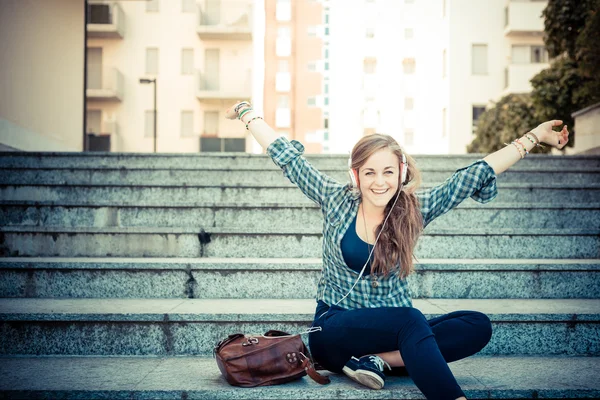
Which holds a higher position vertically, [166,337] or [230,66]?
[230,66]

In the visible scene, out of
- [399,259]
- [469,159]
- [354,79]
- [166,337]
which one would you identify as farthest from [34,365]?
[354,79]

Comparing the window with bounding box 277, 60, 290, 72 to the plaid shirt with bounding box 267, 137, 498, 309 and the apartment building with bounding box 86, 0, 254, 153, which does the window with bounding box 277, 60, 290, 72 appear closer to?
the apartment building with bounding box 86, 0, 254, 153

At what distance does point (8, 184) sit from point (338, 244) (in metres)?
3.46

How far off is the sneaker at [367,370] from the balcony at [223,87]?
21.6m

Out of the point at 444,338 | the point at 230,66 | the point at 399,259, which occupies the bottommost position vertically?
the point at 444,338

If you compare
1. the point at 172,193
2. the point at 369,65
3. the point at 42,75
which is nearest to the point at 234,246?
the point at 172,193

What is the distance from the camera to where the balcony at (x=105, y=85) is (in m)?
23.0

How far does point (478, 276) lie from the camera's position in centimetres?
348

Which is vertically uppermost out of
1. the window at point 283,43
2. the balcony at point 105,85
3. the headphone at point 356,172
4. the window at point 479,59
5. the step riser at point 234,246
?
the window at point 283,43

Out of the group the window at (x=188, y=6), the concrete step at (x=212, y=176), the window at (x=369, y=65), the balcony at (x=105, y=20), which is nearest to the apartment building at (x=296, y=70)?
the window at (x=369, y=65)

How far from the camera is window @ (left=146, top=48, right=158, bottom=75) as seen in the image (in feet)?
79.2

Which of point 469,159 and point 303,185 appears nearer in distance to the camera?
point 303,185

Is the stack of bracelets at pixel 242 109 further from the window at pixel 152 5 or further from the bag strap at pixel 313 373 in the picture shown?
the window at pixel 152 5

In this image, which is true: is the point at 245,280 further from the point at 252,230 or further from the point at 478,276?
the point at 478,276
